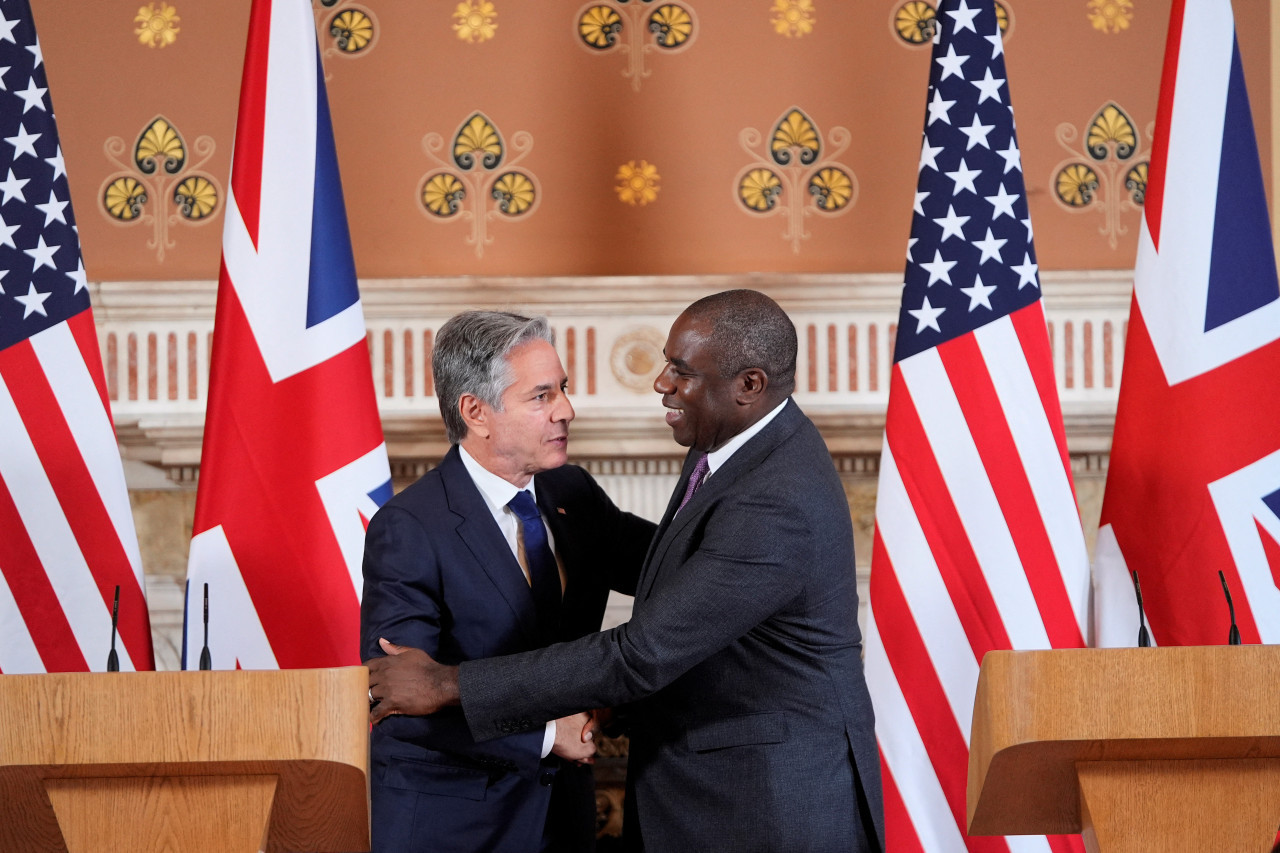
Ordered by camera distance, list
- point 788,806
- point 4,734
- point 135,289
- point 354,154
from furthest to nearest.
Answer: point 354,154, point 135,289, point 788,806, point 4,734

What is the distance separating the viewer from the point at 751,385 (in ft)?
7.49

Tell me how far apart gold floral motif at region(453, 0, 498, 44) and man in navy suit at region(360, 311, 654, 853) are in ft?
4.36

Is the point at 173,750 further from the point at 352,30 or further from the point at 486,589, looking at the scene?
the point at 352,30

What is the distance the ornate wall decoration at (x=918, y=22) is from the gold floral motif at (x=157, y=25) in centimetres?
193

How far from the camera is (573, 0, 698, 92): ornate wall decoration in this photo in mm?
3568

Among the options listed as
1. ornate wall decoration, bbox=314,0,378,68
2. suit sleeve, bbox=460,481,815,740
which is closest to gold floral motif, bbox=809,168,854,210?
ornate wall decoration, bbox=314,0,378,68

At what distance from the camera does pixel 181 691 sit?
5.30 ft

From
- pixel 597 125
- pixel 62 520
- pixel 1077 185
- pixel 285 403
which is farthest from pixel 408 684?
pixel 1077 185

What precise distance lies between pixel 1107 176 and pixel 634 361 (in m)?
1.35

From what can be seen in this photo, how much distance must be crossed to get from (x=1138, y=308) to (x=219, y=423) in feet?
6.74

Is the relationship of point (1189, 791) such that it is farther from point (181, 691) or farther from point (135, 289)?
point (135, 289)

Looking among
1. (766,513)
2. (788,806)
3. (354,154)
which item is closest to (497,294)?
(354,154)

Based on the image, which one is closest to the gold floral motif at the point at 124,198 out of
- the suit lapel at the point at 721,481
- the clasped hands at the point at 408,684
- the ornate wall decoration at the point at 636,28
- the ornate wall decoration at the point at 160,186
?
the ornate wall decoration at the point at 160,186

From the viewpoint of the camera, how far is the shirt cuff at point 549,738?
2258 millimetres
